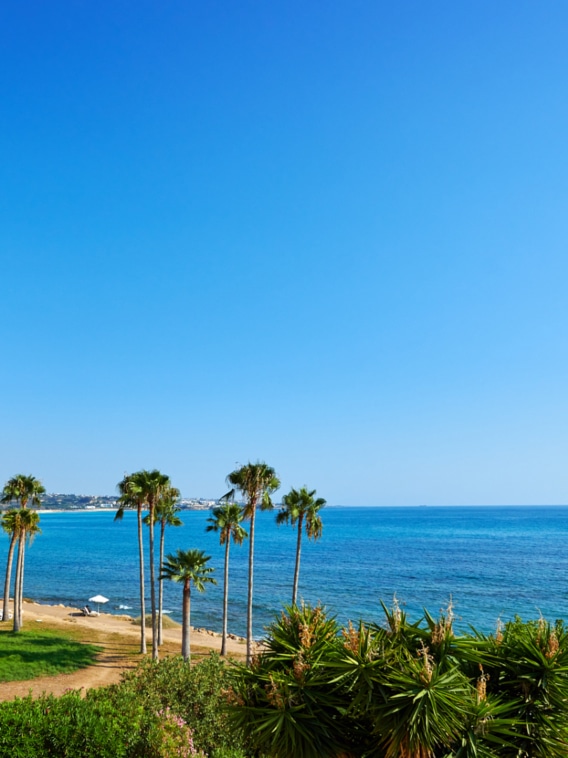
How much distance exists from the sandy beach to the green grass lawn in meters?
0.81

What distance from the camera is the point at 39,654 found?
37781 millimetres

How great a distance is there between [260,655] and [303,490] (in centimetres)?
3567

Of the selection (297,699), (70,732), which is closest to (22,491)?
(70,732)

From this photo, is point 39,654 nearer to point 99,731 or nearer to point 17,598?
point 17,598

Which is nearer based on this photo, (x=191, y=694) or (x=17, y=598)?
(x=191, y=694)

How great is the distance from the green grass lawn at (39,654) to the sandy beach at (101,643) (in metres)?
0.81

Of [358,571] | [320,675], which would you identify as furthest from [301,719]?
[358,571]

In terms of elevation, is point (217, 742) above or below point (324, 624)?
below

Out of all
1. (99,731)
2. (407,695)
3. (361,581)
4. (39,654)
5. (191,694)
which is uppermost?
(407,695)

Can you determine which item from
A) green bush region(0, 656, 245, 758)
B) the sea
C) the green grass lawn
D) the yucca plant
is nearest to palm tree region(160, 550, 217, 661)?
the green grass lawn

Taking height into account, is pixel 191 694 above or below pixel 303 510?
below

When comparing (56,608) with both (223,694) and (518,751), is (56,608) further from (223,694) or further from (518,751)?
(518,751)

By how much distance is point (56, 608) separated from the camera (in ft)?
224

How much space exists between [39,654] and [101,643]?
8.40 m
